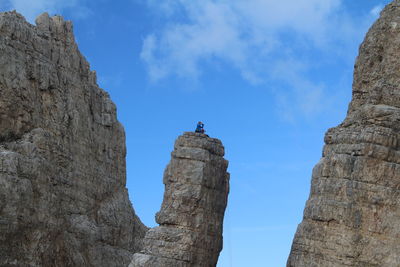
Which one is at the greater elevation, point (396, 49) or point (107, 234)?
point (396, 49)

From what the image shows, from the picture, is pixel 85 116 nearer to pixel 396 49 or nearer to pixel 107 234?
pixel 107 234

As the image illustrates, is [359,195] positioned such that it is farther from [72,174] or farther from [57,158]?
[72,174]

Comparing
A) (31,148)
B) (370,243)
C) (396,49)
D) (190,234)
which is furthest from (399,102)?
(31,148)

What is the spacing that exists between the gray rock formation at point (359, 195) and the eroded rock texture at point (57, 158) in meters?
23.2

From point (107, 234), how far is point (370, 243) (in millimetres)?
33785

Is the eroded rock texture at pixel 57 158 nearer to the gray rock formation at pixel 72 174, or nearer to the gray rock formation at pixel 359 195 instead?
the gray rock formation at pixel 72 174

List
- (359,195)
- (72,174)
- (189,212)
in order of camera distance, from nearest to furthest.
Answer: (359,195) → (189,212) → (72,174)

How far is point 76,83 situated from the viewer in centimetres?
8088

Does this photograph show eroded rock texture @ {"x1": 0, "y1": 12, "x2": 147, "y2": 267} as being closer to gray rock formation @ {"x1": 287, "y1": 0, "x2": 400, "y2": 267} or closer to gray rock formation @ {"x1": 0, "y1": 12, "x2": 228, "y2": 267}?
gray rock formation @ {"x1": 0, "y1": 12, "x2": 228, "y2": 267}

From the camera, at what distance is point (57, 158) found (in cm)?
7556

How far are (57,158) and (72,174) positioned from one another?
266cm

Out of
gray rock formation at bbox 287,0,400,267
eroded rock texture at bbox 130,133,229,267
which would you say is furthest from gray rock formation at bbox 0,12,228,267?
gray rock formation at bbox 287,0,400,267

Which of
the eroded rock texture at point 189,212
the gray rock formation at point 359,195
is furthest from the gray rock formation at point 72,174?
the gray rock formation at point 359,195

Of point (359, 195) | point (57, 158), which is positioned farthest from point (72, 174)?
point (359, 195)
